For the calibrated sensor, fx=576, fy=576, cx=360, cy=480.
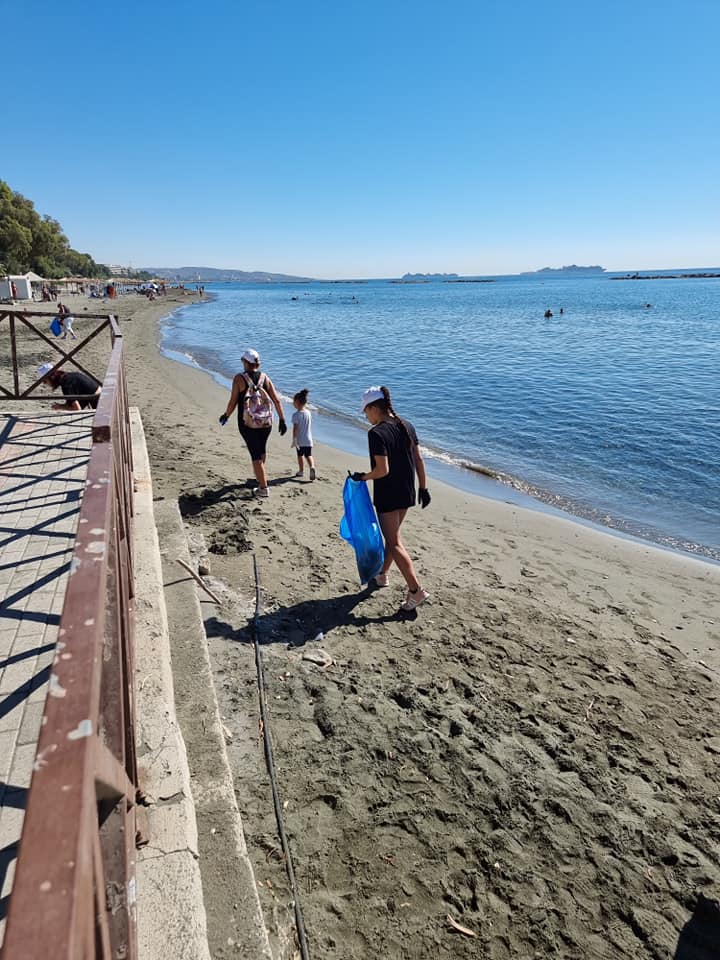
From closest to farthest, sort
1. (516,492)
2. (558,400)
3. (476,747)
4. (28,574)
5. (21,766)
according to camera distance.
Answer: (21,766) < (476,747) < (28,574) < (516,492) < (558,400)

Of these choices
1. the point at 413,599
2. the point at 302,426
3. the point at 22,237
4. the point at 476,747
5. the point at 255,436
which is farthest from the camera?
the point at 22,237

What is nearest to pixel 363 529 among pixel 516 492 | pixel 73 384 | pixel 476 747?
pixel 476 747

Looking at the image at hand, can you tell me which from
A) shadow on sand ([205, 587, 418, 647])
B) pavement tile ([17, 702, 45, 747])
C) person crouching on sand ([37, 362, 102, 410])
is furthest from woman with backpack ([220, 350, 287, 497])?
pavement tile ([17, 702, 45, 747])

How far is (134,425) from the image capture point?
24.8 ft

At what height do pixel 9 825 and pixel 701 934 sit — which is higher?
pixel 9 825

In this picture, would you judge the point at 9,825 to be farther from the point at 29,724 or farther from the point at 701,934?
the point at 701,934

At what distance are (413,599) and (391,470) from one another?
3.97ft

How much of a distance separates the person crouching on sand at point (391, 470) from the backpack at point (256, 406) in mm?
2282

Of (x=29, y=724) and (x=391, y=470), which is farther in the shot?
(x=391, y=470)

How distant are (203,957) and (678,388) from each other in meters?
21.8

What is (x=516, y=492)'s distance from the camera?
10539mm

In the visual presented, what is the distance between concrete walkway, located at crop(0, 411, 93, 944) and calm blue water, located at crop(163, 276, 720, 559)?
760 centimetres

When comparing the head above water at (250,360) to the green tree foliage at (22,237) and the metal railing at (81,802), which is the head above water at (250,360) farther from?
the green tree foliage at (22,237)

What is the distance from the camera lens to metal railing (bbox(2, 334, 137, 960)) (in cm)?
65
